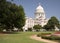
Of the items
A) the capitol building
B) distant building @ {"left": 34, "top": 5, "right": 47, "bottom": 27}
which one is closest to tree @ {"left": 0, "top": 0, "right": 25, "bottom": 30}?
the capitol building

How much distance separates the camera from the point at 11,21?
186 ft

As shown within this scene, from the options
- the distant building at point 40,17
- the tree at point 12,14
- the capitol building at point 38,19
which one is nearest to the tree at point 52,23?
the capitol building at point 38,19

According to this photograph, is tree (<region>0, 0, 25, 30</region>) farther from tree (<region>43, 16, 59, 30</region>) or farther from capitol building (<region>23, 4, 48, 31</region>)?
capitol building (<region>23, 4, 48, 31</region>)

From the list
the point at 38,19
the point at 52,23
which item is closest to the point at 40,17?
the point at 38,19

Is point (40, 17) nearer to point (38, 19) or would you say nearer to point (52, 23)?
point (38, 19)

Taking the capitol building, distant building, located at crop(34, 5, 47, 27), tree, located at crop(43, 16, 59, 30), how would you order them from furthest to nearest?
1. distant building, located at crop(34, 5, 47, 27)
2. the capitol building
3. tree, located at crop(43, 16, 59, 30)

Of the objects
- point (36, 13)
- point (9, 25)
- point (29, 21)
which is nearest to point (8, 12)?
point (9, 25)

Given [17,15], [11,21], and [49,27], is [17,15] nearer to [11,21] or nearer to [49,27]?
[11,21]

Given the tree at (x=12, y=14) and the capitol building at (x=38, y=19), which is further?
the capitol building at (x=38, y=19)


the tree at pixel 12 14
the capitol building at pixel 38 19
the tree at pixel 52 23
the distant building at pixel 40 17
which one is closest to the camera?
the tree at pixel 12 14

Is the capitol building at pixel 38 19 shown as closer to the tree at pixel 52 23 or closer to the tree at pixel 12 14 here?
the tree at pixel 52 23

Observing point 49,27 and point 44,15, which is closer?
point 49,27

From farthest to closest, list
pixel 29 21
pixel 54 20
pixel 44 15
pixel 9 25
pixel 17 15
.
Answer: pixel 44 15 < pixel 29 21 < pixel 54 20 < pixel 9 25 < pixel 17 15

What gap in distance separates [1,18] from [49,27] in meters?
64.1
